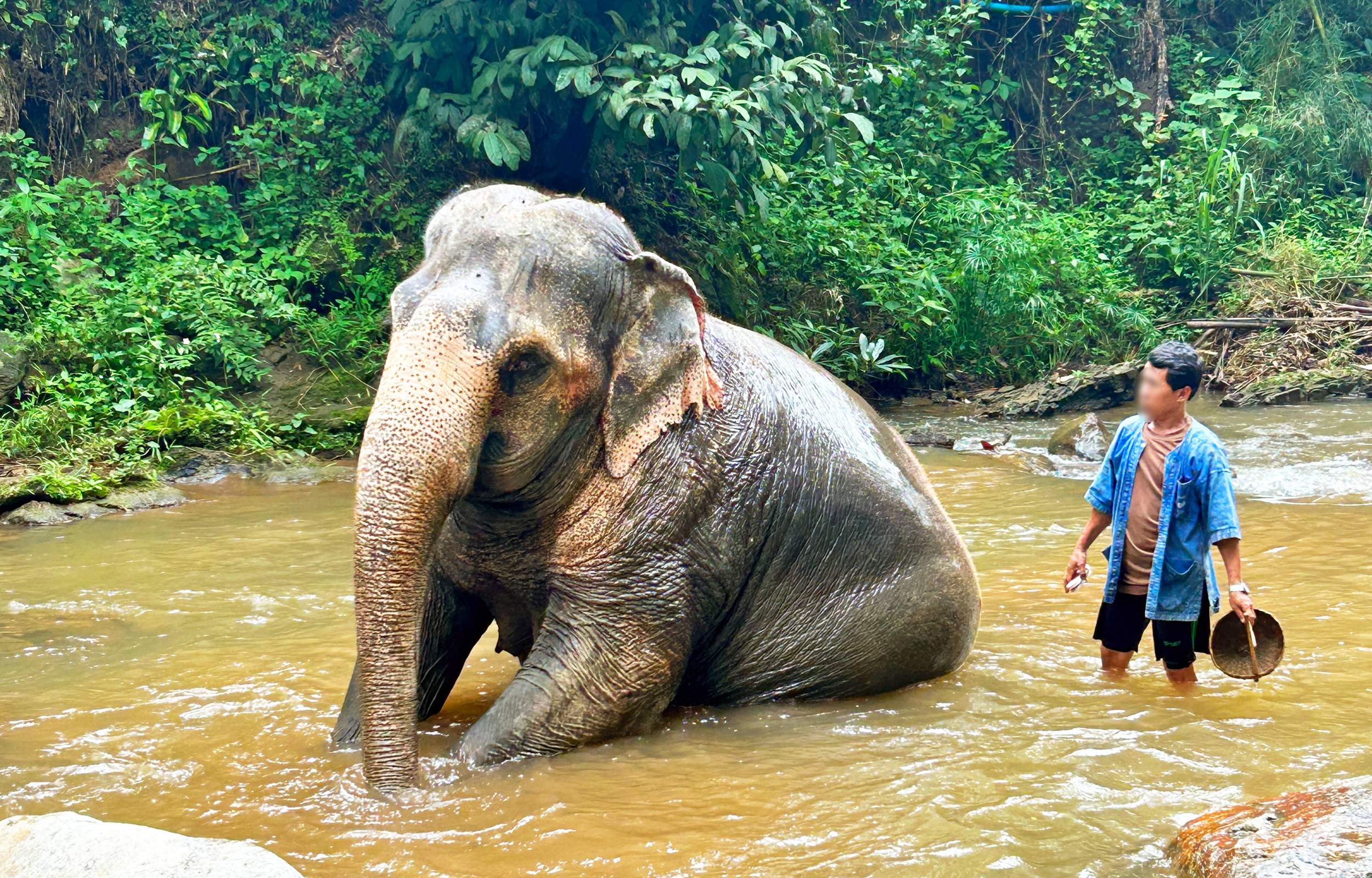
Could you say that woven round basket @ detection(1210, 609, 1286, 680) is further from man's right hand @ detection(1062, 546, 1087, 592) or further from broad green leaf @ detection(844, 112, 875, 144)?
broad green leaf @ detection(844, 112, 875, 144)

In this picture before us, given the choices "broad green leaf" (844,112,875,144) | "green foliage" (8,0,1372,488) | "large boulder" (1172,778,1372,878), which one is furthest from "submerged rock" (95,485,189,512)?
"large boulder" (1172,778,1372,878)

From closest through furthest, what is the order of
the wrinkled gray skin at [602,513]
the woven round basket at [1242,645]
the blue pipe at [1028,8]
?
the wrinkled gray skin at [602,513] < the woven round basket at [1242,645] < the blue pipe at [1028,8]

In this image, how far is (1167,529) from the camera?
421 centimetres

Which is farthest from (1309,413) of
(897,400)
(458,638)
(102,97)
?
(102,97)

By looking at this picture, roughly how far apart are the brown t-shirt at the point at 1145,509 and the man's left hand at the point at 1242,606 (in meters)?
0.38

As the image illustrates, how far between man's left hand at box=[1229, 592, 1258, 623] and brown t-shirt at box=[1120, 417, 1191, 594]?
38 cm

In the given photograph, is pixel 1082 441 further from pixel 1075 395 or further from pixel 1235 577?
pixel 1235 577

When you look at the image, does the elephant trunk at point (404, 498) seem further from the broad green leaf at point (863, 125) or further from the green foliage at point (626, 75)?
the broad green leaf at point (863, 125)

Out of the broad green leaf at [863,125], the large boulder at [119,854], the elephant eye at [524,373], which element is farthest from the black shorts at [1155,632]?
the broad green leaf at [863,125]

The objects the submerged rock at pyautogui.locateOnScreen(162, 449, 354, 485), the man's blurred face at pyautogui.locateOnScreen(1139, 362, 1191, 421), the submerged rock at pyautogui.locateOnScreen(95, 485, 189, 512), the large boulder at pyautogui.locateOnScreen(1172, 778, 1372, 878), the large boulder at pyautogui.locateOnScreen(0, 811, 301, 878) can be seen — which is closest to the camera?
the large boulder at pyautogui.locateOnScreen(0, 811, 301, 878)

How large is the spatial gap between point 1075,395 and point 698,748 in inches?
→ 335

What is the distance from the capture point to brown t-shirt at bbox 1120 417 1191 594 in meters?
4.31

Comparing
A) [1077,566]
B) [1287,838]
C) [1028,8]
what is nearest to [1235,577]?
[1077,566]

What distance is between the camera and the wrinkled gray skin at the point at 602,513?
297 centimetres
